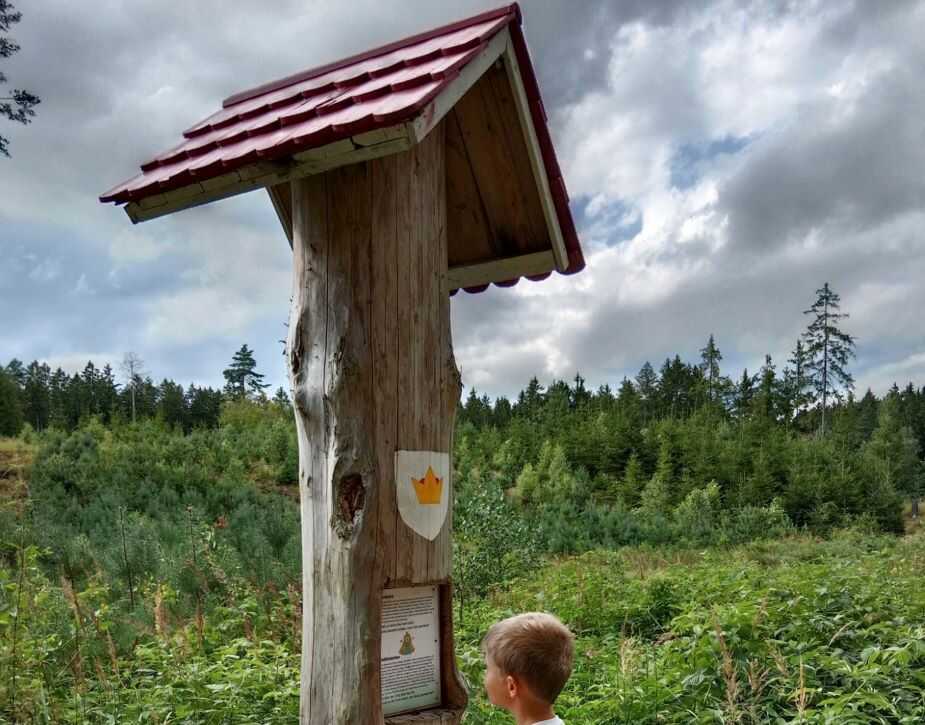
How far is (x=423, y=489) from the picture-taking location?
105 inches

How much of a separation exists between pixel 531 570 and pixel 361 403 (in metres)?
7.58

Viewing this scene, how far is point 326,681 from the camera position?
99.7 inches

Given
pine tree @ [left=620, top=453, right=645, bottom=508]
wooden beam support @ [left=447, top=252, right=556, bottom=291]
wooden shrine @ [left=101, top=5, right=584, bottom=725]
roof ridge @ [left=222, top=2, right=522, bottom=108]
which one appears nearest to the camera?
wooden shrine @ [left=101, top=5, right=584, bottom=725]

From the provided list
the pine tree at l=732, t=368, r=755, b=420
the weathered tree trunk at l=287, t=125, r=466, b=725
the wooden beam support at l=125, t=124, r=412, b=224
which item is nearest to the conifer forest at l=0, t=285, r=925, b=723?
the weathered tree trunk at l=287, t=125, r=466, b=725

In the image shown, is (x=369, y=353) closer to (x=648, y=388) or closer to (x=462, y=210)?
(x=462, y=210)

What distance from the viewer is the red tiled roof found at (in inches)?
99.3

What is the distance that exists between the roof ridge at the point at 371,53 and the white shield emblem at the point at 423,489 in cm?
179

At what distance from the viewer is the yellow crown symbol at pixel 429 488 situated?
2.65 metres

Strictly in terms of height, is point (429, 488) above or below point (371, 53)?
below

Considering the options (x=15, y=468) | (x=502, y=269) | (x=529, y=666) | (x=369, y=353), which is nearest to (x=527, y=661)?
(x=529, y=666)

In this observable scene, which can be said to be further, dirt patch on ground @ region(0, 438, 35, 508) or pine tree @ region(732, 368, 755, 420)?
pine tree @ region(732, 368, 755, 420)

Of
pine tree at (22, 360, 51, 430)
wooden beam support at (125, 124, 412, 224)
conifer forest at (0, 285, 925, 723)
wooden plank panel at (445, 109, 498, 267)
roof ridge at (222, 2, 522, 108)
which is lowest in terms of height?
conifer forest at (0, 285, 925, 723)

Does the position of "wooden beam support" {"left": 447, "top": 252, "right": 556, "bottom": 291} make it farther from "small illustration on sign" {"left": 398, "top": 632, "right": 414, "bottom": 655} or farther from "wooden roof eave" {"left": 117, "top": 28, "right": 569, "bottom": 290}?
"small illustration on sign" {"left": 398, "top": 632, "right": 414, "bottom": 655}

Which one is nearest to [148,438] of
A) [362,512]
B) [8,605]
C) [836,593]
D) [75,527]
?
[75,527]
